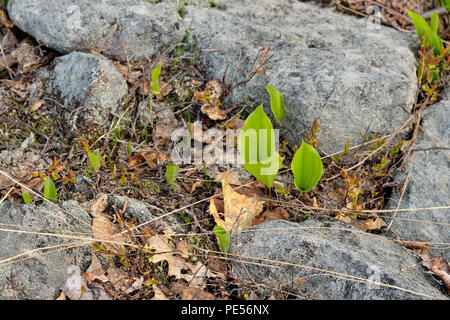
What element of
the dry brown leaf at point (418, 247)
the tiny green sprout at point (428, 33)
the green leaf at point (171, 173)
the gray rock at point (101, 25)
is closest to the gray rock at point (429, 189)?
the dry brown leaf at point (418, 247)

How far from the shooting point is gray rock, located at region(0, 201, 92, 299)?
1657 millimetres

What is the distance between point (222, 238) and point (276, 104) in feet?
2.87

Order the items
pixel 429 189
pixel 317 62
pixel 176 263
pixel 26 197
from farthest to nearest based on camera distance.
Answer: pixel 317 62, pixel 429 189, pixel 26 197, pixel 176 263

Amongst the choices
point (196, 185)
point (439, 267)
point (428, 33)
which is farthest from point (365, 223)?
point (428, 33)

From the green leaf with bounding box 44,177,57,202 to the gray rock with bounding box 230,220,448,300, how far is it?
35.1 inches

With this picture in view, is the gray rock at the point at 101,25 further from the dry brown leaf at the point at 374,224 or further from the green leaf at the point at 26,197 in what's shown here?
the dry brown leaf at the point at 374,224

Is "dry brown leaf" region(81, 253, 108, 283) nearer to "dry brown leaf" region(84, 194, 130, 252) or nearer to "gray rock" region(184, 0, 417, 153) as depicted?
"dry brown leaf" region(84, 194, 130, 252)

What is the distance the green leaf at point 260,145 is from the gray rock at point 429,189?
0.73m

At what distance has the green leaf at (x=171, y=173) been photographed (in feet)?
7.00

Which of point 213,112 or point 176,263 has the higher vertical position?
point 213,112

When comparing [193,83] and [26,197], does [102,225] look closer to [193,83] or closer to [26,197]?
[26,197]

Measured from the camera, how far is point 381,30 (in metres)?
3.05

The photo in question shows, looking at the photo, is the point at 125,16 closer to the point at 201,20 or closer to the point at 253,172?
the point at 201,20

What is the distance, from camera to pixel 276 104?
2.32m
